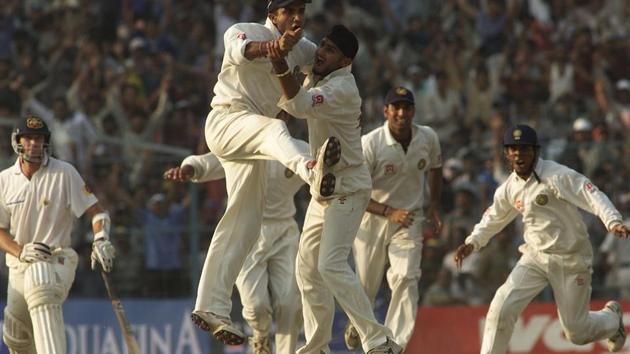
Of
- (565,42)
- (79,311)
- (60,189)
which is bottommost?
(79,311)

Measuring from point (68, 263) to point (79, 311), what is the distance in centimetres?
419

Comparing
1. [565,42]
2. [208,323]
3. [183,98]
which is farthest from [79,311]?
[565,42]

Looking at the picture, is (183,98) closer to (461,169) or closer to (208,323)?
(461,169)

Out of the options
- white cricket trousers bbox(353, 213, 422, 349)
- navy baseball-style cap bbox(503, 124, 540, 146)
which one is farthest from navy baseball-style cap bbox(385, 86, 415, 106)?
navy baseball-style cap bbox(503, 124, 540, 146)

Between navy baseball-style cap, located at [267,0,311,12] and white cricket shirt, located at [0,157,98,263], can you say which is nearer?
navy baseball-style cap, located at [267,0,311,12]

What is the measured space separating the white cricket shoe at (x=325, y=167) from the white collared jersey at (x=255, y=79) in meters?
0.90

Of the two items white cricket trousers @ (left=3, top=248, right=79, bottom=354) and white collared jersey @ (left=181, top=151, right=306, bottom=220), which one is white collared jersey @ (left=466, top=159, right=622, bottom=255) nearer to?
white collared jersey @ (left=181, top=151, right=306, bottom=220)

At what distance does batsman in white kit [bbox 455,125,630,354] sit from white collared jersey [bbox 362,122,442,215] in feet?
3.66

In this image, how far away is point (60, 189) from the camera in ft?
46.8

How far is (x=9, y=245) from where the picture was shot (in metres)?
14.1

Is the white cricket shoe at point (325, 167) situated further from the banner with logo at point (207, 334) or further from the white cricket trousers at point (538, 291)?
the banner with logo at point (207, 334)

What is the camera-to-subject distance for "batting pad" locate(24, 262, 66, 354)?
13.8 metres

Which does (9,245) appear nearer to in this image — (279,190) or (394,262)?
(279,190)

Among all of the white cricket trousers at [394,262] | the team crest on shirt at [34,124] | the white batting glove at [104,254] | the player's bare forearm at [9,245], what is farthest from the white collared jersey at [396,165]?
the player's bare forearm at [9,245]
